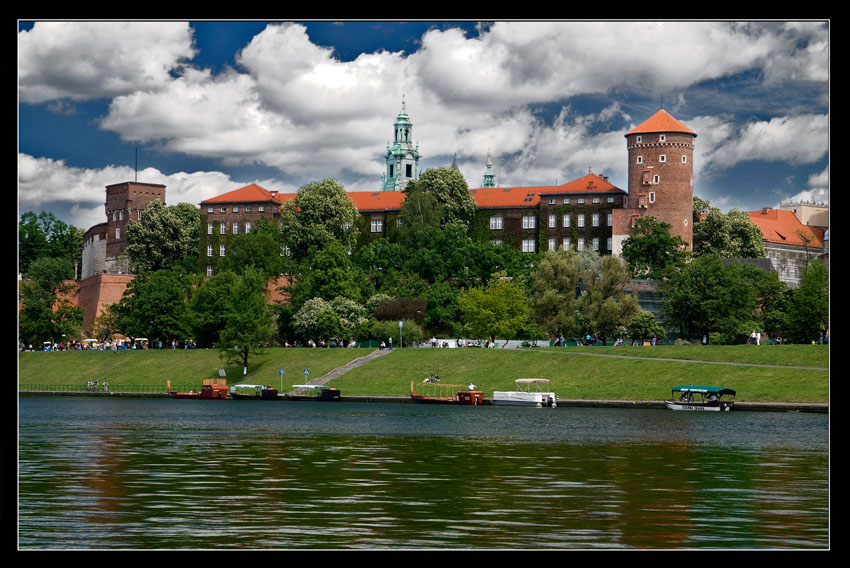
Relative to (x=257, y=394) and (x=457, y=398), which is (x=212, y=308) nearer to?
(x=257, y=394)

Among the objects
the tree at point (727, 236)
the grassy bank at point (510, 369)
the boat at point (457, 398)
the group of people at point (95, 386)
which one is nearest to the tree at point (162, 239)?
the grassy bank at point (510, 369)

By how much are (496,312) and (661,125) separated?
29.3 meters

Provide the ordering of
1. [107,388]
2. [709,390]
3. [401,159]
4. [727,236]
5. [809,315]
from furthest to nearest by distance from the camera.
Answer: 1. [401,159]
2. [727,236]
3. [107,388]
4. [809,315]
5. [709,390]

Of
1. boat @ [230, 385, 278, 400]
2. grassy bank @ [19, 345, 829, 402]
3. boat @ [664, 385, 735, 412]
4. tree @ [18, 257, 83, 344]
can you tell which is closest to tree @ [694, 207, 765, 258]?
grassy bank @ [19, 345, 829, 402]

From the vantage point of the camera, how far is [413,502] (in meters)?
18.6

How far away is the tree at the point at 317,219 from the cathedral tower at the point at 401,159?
59.1m

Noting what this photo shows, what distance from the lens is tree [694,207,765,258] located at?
9944 cm

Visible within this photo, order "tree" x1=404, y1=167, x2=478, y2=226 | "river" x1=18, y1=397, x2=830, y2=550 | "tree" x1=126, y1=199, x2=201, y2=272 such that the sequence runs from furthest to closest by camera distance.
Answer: "tree" x1=126, y1=199, x2=201, y2=272 → "tree" x1=404, y1=167, x2=478, y2=226 → "river" x1=18, y1=397, x2=830, y2=550

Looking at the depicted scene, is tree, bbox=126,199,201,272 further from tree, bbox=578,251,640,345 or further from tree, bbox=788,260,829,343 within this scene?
tree, bbox=788,260,829,343

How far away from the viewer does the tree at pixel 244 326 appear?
70.1 m

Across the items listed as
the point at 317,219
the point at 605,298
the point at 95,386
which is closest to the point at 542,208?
the point at 317,219

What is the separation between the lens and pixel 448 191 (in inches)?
4040

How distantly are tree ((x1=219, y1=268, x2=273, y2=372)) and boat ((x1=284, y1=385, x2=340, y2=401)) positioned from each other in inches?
313
